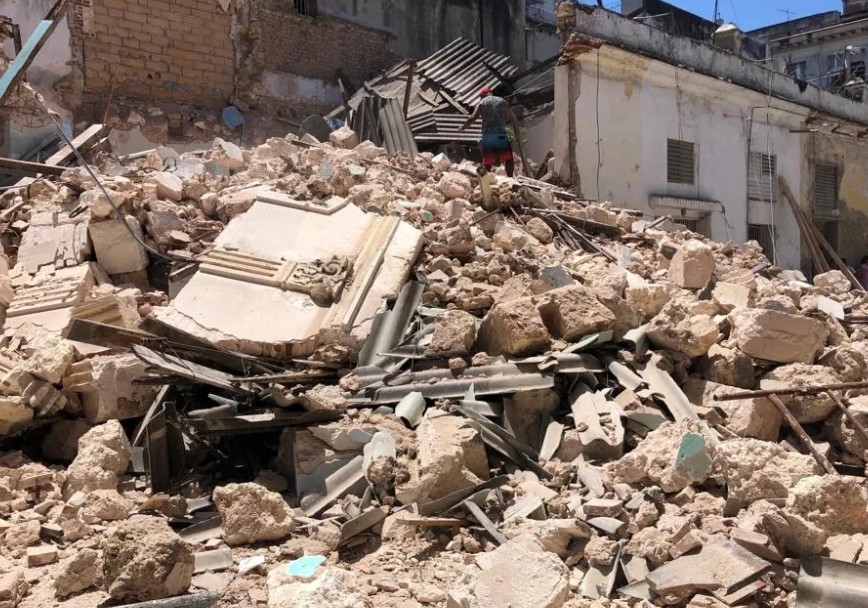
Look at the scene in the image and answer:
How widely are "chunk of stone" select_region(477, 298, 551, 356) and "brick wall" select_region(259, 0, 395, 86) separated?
1241 cm

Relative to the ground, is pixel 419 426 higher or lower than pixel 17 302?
lower

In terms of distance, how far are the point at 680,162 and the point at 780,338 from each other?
9534 millimetres

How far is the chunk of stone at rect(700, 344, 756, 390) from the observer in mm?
5059

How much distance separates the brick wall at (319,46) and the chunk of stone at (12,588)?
13.8 metres

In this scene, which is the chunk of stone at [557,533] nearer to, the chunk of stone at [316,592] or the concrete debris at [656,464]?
the concrete debris at [656,464]

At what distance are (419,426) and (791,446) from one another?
2.31 m

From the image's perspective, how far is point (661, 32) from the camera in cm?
1388

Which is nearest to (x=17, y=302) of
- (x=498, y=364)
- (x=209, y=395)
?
(x=209, y=395)

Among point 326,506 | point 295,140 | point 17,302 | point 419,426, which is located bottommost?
point 326,506

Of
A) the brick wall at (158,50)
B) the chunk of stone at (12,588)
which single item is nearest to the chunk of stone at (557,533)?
the chunk of stone at (12,588)

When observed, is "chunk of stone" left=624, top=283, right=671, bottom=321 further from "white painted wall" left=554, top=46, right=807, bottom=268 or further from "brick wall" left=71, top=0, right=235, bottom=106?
"brick wall" left=71, top=0, right=235, bottom=106

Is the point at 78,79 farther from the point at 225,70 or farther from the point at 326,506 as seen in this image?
the point at 326,506

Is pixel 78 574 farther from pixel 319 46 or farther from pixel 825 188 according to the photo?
pixel 825 188

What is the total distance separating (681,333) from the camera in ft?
17.2
